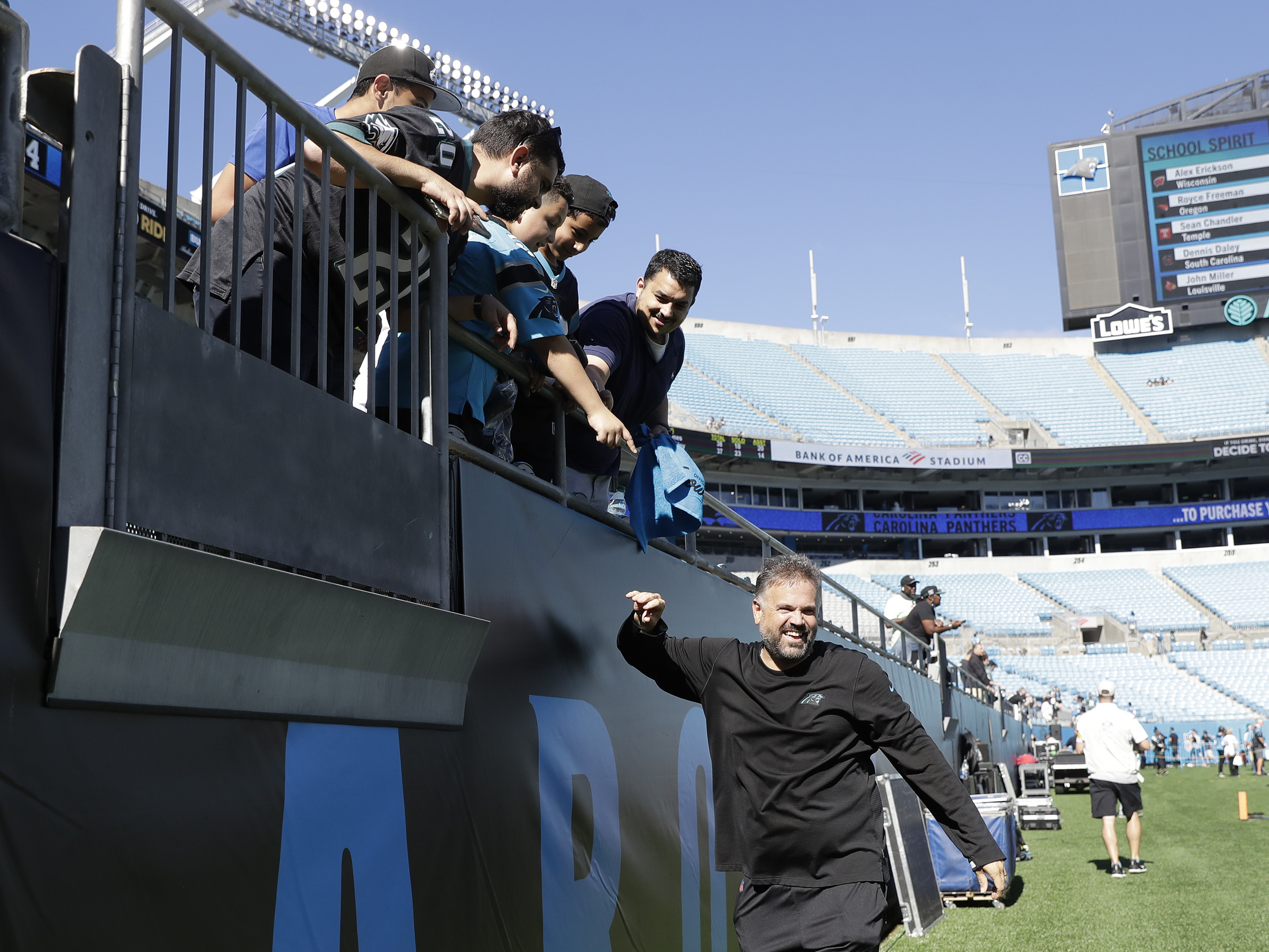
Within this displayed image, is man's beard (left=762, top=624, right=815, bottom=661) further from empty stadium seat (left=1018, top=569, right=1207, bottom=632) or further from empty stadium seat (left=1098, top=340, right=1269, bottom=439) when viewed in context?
empty stadium seat (left=1098, top=340, right=1269, bottom=439)

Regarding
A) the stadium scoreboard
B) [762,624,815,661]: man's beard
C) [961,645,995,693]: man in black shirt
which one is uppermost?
the stadium scoreboard

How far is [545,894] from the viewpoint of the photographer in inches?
129

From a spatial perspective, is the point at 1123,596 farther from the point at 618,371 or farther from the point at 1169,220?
the point at 618,371

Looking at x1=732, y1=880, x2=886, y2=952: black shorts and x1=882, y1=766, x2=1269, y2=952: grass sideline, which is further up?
x1=732, y1=880, x2=886, y2=952: black shorts

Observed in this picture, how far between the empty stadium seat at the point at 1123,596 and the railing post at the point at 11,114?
141 feet

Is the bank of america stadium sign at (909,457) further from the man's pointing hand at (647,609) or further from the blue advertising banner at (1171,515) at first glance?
the man's pointing hand at (647,609)

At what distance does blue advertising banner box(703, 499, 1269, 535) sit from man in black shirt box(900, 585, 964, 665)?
108 ft

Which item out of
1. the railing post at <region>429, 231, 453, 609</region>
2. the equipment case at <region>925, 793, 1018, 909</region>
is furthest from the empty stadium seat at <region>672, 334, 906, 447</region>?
the railing post at <region>429, 231, 453, 609</region>

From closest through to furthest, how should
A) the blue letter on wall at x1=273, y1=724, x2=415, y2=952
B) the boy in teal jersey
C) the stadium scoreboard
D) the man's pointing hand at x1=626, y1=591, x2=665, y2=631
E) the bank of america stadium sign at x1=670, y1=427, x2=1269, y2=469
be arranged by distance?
the blue letter on wall at x1=273, y1=724, x2=415, y2=952 < the boy in teal jersey < the man's pointing hand at x1=626, y1=591, x2=665, y2=631 < the bank of america stadium sign at x1=670, y1=427, x2=1269, y2=469 < the stadium scoreboard

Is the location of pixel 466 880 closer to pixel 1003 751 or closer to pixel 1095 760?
pixel 1095 760

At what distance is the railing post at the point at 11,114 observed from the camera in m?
1.78

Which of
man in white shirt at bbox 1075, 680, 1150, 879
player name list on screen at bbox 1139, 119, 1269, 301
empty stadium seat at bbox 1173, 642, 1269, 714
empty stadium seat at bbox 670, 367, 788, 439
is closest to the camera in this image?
man in white shirt at bbox 1075, 680, 1150, 879

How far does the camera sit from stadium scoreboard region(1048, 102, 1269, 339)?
4562 cm

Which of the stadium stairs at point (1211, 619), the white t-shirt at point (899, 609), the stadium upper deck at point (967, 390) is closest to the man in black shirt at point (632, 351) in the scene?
the white t-shirt at point (899, 609)
